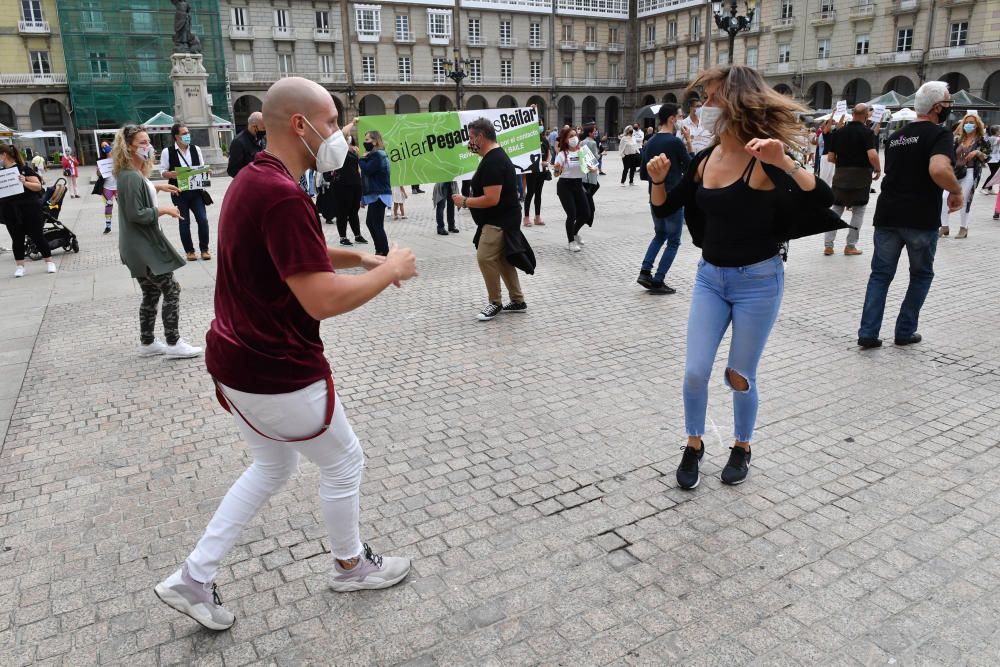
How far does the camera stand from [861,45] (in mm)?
48656

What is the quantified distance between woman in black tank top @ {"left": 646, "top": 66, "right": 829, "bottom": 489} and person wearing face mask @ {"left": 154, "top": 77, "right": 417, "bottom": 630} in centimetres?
164

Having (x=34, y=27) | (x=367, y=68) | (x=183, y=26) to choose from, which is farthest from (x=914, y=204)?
(x=367, y=68)

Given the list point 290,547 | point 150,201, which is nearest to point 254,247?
point 290,547

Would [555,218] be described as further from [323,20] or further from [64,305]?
[323,20]

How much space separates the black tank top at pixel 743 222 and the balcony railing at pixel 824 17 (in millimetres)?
55244

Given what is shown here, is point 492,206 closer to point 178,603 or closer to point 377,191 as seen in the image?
point 377,191

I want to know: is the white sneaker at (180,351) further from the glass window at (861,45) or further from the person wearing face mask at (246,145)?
the glass window at (861,45)

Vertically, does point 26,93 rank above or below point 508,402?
above

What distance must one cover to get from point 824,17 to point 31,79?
53.0 metres

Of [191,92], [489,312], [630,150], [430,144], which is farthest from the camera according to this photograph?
[191,92]

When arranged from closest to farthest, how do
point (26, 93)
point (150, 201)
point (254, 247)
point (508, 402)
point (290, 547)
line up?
1. point (254, 247)
2. point (290, 547)
3. point (508, 402)
4. point (150, 201)
5. point (26, 93)

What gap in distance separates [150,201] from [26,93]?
52.1 meters

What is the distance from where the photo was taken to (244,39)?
176 feet

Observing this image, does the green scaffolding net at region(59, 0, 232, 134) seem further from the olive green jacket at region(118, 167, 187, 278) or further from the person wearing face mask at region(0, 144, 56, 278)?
the olive green jacket at region(118, 167, 187, 278)
